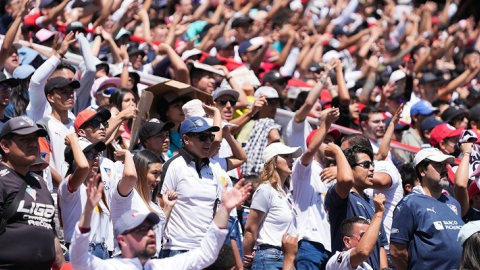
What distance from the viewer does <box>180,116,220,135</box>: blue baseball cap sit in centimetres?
877

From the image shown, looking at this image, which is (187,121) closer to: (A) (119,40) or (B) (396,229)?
(B) (396,229)

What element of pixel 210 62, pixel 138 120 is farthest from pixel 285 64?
pixel 138 120

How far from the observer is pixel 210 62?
12.8 m

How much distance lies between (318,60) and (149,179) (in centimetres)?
921

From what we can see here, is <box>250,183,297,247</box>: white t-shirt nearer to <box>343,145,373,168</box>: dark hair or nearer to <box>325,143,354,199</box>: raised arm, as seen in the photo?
<box>325,143,354,199</box>: raised arm

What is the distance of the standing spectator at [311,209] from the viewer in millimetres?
9055

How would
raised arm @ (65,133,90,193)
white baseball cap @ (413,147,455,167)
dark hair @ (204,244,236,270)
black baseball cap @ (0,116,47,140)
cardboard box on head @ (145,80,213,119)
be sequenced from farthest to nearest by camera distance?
cardboard box on head @ (145,80,213,119) < white baseball cap @ (413,147,455,167) < raised arm @ (65,133,90,193) < black baseball cap @ (0,116,47,140) < dark hair @ (204,244,236,270)

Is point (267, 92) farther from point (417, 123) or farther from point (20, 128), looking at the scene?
point (20, 128)

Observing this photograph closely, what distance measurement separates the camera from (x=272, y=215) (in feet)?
29.4

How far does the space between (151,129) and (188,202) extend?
0.82 meters

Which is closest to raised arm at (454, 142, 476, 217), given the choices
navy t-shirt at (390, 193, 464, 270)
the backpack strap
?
navy t-shirt at (390, 193, 464, 270)

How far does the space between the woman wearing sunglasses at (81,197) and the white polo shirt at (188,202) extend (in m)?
0.56

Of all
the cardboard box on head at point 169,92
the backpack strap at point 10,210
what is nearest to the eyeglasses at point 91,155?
the backpack strap at point 10,210

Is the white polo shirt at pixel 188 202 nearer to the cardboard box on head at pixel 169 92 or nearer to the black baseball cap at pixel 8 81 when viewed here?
the black baseball cap at pixel 8 81
